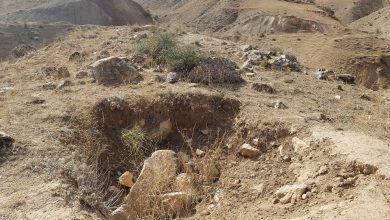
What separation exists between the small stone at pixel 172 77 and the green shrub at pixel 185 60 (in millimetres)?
282

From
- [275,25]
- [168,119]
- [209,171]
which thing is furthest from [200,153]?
[275,25]

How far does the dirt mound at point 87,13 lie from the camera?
3163cm

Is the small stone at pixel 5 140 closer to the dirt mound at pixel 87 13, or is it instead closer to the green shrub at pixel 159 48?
the green shrub at pixel 159 48

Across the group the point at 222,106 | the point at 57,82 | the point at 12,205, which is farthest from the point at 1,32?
the point at 12,205

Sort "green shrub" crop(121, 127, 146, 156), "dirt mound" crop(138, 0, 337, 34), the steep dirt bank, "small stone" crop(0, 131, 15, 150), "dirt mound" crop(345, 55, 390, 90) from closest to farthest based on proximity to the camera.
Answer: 1. the steep dirt bank
2. "small stone" crop(0, 131, 15, 150)
3. "green shrub" crop(121, 127, 146, 156)
4. "dirt mound" crop(345, 55, 390, 90)
5. "dirt mound" crop(138, 0, 337, 34)

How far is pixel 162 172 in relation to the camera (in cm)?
467

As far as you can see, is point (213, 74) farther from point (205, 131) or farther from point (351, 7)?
point (351, 7)

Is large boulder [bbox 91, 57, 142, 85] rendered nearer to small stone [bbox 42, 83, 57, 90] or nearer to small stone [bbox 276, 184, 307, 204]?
small stone [bbox 42, 83, 57, 90]

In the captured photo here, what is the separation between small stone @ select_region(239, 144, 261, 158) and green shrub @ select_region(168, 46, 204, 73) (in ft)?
7.82

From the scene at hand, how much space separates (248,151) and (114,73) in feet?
9.46

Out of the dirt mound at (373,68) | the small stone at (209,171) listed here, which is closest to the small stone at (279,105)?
the small stone at (209,171)

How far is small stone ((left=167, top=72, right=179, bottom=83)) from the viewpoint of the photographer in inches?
269

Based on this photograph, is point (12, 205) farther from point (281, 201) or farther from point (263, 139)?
point (263, 139)

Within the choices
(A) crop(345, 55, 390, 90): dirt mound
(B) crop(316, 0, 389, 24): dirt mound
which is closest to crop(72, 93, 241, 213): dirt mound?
(A) crop(345, 55, 390, 90): dirt mound
